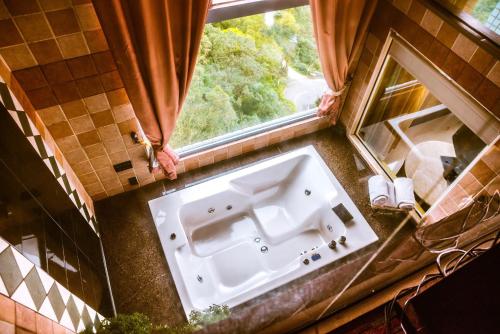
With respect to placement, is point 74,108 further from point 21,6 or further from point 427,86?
point 427,86

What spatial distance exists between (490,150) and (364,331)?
1853 mm

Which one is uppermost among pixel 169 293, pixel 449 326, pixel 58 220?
pixel 58 220

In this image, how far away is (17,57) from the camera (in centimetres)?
201

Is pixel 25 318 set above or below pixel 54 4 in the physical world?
below

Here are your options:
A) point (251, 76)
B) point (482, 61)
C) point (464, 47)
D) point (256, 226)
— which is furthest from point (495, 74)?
point (256, 226)

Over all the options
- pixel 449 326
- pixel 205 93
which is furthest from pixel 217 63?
pixel 449 326

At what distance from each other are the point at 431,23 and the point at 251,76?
1.49 metres

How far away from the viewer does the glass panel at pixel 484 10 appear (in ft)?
6.98

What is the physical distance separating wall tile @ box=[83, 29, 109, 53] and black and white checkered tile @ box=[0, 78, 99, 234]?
538 millimetres

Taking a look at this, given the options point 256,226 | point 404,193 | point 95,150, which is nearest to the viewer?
point 95,150

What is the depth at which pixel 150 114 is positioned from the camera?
256cm

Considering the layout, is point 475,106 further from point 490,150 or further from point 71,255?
point 71,255

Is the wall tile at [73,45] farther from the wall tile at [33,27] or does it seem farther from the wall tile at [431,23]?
the wall tile at [431,23]

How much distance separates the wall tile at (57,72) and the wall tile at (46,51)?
30 millimetres
